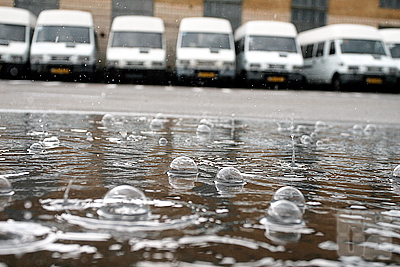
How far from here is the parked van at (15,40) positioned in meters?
15.2

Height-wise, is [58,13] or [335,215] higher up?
[58,13]

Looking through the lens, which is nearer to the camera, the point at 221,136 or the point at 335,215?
the point at 335,215

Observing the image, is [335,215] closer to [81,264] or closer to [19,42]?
[81,264]

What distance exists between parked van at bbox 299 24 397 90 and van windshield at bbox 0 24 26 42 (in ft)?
27.4

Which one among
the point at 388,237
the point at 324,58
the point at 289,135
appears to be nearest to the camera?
the point at 388,237

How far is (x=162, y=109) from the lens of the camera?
6770mm

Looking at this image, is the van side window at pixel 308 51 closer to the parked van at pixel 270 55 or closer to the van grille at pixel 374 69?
the parked van at pixel 270 55

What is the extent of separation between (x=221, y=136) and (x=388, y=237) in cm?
253

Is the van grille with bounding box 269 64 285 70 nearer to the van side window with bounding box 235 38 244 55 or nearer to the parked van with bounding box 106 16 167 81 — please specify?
the van side window with bounding box 235 38 244 55

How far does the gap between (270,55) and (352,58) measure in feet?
7.53

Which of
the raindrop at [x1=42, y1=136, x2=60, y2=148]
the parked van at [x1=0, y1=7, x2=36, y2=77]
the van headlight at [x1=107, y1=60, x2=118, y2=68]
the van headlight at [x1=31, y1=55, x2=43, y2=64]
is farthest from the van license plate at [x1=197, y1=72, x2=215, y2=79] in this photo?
the raindrop at [x1=42, y1=136, x2=60, y2=148]

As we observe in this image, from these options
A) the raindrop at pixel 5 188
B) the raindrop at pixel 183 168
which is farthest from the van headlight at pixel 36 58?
the raindrop at pixel 5 188

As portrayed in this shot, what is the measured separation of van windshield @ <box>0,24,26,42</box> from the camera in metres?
15.7

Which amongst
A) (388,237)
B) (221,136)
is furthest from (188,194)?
(221,136)
